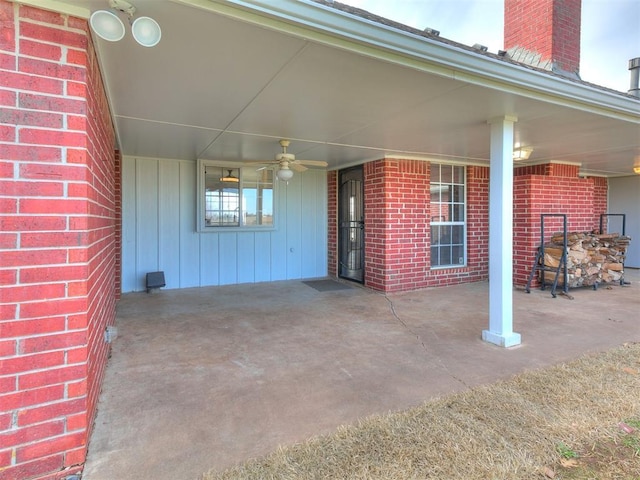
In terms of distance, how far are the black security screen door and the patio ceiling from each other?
176 cm

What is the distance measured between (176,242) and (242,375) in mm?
4090

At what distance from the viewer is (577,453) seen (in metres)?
1.88

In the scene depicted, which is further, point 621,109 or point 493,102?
point 621,109

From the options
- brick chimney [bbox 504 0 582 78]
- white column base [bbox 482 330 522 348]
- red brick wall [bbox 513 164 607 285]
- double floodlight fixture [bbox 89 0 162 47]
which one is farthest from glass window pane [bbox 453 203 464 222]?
double floodlight fixture [bbox 89 0 162 47]

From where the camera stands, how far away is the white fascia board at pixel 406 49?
1.70 m

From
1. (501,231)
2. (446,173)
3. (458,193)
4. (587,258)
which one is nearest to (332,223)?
(446,173)

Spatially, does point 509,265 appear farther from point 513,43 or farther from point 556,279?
point 513,43

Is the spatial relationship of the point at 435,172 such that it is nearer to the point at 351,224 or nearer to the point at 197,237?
the point at 351,224

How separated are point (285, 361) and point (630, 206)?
1012 cm

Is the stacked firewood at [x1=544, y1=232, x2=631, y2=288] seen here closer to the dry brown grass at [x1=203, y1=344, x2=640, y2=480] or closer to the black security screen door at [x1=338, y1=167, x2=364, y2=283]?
the black security screen door at [x1=338, y1=167, x2=364, y2=283]

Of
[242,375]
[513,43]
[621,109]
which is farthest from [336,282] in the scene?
[513,43]

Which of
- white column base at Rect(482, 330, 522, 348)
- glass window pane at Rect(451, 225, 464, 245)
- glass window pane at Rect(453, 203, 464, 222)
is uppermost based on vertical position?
glass window pane at Rect(453, 203, 464, 222)

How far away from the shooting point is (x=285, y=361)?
3.11 m

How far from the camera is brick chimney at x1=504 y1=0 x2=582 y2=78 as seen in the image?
5570mm
